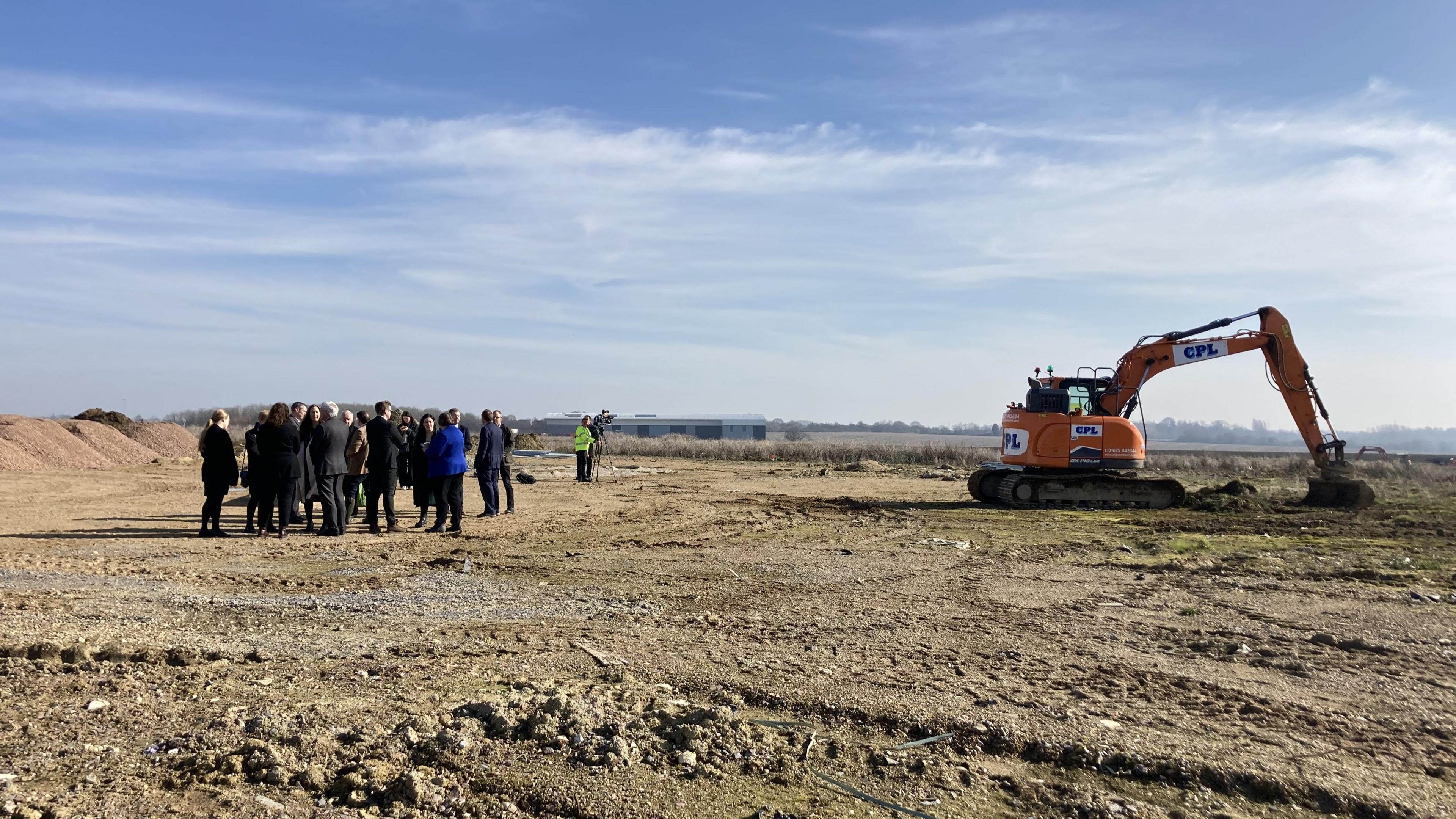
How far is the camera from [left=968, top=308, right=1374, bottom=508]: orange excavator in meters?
19.4

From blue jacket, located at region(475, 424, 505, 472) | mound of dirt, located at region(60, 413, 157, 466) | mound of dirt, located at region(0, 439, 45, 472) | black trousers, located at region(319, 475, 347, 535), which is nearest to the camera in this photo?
black trousers, located at region(319, 475, 347, 535)

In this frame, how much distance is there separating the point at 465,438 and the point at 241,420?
7221 centimetres

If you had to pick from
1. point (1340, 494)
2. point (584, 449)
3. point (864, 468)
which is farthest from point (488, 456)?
point (864, 468)

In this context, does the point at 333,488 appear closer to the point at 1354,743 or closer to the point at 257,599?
the point at 257,599

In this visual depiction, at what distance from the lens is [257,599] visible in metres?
8.66

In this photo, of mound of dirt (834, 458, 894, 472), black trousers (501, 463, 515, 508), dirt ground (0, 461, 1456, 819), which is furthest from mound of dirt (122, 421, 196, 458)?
dirt ground (0, 461, 1456, 819)

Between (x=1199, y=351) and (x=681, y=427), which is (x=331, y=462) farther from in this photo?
(x=681, y=427)

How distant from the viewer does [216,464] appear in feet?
42.1

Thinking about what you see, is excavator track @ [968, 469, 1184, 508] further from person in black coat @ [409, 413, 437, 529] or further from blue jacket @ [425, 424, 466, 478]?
person in black coat @ [409, 413, 437, 529]

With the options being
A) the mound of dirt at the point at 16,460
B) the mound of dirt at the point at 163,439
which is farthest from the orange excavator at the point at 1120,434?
the mound of dirt at the point at 163,439

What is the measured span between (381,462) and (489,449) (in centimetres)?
173

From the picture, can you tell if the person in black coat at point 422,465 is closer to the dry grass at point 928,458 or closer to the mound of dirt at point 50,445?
the mound of dirt at point 50,445

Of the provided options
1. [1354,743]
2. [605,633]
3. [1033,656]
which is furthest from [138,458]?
[1354,743]

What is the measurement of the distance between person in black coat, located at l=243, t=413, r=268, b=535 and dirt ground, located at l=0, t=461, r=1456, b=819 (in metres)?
1.27
